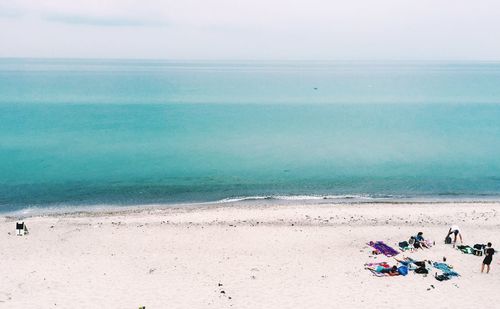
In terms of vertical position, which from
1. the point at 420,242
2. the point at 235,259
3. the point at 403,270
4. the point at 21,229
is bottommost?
the point at 235,259

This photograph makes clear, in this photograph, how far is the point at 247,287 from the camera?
19406mm

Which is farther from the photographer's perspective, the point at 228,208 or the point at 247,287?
the point at 228,208

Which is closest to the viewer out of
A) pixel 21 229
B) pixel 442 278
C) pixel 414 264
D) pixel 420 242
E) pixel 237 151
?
pixel 442 278

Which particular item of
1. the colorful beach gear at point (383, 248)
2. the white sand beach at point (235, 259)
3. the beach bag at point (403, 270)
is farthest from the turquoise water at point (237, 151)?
the beach bag at point (403, 270)

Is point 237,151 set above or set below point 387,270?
above

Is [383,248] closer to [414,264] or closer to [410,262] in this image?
[410,262]

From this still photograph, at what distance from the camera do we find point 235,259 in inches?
892

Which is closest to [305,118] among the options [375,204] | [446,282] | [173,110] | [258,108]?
[258,108]

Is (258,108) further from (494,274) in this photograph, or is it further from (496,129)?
(494,274)

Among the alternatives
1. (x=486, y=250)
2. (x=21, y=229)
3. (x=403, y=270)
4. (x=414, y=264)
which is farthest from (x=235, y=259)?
(x=21, y=229)

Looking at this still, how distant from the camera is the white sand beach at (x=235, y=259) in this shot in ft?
60.4

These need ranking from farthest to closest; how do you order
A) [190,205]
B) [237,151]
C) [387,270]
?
[237,151] → [190,205] → [387,270]

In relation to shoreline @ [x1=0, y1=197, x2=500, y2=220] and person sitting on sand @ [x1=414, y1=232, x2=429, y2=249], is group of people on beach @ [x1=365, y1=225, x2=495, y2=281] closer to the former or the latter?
person sitting on sand @ [x1=414, y1=232, x2=429, y2=249]

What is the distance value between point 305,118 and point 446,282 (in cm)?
6902
